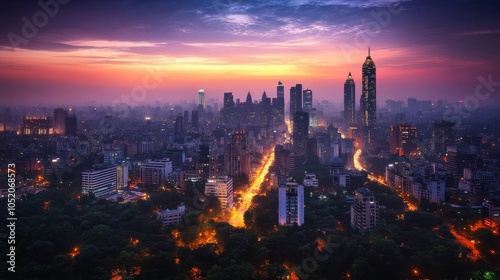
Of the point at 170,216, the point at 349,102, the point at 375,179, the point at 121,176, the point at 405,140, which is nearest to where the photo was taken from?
the point at 170,216

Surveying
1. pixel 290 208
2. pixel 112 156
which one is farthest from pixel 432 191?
pixel 112 156

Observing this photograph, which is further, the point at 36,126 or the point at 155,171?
the point at 36,126

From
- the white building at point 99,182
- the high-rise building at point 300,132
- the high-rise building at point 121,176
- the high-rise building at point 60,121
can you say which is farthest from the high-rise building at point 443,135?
the high-rise building at point 60,121

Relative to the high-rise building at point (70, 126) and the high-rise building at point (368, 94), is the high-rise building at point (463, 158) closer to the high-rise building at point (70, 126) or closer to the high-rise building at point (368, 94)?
the high-rise building at point (368, 94)

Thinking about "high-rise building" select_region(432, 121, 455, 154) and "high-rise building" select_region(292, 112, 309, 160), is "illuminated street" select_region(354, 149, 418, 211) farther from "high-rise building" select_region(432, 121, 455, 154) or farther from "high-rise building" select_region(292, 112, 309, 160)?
"high-rise building" select_region(432, 121, 455, 154)

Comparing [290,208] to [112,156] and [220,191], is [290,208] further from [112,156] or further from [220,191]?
[112,156]

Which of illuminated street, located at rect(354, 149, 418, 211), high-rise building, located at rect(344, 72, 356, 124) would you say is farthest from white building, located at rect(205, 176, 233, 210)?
high-rise building, located at rect(344, 72, 356, 124)

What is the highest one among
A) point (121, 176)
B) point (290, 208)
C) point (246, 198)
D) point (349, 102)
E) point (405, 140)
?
point (349, 102)
